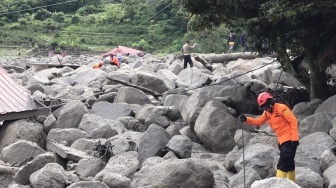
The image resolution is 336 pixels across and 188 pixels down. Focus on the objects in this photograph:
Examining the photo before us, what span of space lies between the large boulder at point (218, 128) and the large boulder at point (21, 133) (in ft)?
11.8

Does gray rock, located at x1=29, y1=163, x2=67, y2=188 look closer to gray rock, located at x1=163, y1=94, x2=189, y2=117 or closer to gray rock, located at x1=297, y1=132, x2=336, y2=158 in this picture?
gray rock, located at x1=297, y1=132, x2=336, y2=158

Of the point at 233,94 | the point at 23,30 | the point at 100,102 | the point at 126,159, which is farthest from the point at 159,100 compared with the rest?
the point at 23,30

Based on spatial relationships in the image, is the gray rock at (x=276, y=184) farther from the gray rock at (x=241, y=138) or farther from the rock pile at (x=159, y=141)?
the gray rock at (x=241, y=138)

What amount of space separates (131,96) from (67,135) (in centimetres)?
320

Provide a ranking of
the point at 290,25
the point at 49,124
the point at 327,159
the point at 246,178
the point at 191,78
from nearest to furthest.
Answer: the point at 246,178 → the point at 327,159 → the point at 290,25 → the point at 49,124 → the point at 191,78

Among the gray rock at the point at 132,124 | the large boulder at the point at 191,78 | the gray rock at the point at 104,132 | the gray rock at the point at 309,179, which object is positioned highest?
the gray rock at the point at 309,179

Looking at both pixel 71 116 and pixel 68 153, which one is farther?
pixel 71 116

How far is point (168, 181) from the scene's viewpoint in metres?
8.55

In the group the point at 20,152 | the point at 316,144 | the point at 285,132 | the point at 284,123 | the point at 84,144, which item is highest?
the point at 284,123

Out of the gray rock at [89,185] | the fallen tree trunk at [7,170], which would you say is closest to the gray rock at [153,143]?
the gray rock at [89,185]

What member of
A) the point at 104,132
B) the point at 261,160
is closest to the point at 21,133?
the point at 104,132

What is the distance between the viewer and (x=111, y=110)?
14570 mm

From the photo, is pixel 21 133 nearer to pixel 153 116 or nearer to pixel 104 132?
pixel 104 132

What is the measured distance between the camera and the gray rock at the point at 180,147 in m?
10.5
